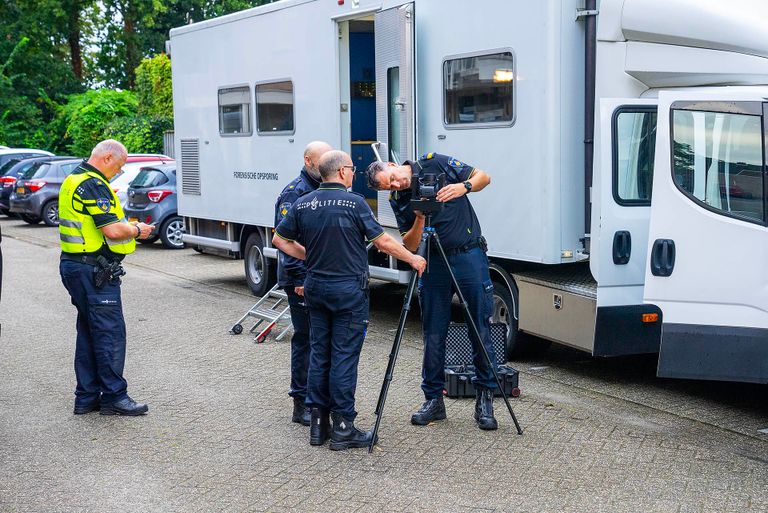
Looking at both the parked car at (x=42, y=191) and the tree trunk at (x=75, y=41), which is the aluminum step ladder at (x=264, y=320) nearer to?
the parked car at (x=42, y=191)

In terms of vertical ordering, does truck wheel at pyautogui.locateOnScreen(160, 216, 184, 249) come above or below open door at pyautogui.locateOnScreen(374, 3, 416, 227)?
below

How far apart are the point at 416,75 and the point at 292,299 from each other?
3050 millimetres

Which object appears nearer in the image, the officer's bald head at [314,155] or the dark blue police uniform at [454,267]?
the dark blue police uniform at [454,267]

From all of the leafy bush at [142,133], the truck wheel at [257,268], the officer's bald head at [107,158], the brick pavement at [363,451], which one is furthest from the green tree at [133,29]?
the officer's bald head at [107,158]

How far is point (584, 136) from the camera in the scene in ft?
25.6

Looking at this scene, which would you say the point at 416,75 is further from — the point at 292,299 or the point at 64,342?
the point at 64,342

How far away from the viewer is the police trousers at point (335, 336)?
20.3 feet

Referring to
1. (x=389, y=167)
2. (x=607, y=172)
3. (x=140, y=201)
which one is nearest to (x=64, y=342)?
(x=389, y=167)

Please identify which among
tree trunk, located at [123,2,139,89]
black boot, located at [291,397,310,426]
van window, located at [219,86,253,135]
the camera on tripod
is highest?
tree trunk, located at [123,2,139,89]

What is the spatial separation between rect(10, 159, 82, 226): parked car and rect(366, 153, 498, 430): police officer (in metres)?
17.6

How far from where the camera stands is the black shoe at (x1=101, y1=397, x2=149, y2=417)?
23.5 feet

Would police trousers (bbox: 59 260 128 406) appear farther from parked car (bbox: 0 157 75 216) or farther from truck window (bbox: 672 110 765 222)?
parked car (bbox: 0 157 75 216)

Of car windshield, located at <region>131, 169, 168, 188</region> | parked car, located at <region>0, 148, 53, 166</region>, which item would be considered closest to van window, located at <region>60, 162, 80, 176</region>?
parked car, located at <region>0, 148, 53, 166</region>

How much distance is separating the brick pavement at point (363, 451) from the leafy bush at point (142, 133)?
19593 mm
